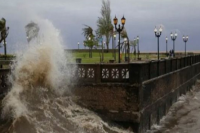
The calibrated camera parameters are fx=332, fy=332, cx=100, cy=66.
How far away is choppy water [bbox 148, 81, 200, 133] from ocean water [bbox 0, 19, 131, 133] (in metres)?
2.92

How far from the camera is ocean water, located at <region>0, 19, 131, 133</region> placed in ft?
34.5

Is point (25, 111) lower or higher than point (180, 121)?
higher

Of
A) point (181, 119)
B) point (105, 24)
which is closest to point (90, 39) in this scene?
point (105, 24)

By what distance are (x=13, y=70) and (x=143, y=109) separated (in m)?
4.99

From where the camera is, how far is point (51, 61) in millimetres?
12930

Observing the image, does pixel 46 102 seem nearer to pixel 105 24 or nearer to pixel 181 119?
pixel 181 119

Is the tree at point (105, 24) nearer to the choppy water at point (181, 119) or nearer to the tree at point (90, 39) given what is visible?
the tree at point (90, 39)

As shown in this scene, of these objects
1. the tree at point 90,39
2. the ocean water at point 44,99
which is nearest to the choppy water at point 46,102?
the ocean water at point 44,99

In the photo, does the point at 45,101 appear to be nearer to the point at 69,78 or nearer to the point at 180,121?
the point at 69,78

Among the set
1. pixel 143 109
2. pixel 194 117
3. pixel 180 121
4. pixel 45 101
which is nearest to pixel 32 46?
pixel 45 101

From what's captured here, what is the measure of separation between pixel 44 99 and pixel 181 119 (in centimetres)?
742

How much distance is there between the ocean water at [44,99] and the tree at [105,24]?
4746cm

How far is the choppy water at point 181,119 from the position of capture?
45.4 ft

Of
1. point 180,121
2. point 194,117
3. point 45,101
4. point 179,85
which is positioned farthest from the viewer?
point 179,85
